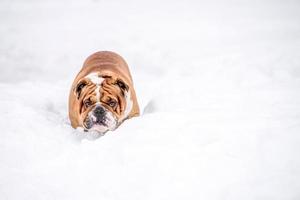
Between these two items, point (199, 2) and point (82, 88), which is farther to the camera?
point (199, 2)

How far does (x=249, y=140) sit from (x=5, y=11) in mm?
9764

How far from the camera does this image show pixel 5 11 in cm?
1032

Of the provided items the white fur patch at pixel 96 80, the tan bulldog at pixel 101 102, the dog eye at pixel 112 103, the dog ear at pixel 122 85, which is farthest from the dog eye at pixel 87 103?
the dog ear at pixel 122 85

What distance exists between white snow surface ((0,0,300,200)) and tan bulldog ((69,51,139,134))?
0.22m

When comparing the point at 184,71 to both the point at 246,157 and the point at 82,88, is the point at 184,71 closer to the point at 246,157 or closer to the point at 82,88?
the point at 82,88

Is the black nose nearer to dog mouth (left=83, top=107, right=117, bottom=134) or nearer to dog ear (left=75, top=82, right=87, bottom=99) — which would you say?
dog mouth (left=83, top=107, right=117, bottom=134)

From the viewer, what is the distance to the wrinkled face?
162 inches

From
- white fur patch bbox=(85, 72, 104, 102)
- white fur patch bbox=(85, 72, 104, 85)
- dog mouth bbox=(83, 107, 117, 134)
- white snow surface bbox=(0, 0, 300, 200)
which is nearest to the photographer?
white snow surface bbox=(0, 0, 300, 200)

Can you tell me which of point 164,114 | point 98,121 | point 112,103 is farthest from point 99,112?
point 164,114

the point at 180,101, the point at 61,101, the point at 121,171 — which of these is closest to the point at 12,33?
the point at 61,101

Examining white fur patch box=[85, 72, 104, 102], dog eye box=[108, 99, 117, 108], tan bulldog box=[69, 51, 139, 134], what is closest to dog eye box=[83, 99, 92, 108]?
tan bulldog box=[69, 51, 139, 134]

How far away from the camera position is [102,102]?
13.9 ft

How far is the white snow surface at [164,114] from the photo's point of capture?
7.84 ft

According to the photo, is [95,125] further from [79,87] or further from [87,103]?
[79,87]
